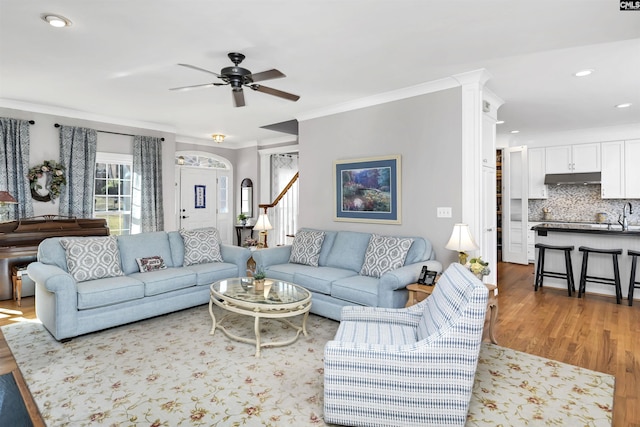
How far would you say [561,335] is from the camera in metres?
3.58

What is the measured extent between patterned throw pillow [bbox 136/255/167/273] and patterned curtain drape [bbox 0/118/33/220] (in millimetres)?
2210

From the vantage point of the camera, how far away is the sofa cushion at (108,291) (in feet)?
11.1

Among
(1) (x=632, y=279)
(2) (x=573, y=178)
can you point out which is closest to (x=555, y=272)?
(1) (x=632, y=279)

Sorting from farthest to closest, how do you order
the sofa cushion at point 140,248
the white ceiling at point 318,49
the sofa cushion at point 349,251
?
the sofa cushion at point 349,251
the sofa cushion at point 140,248
the white ceiling at point 318,49

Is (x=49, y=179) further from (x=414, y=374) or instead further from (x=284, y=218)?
Result: (x=414, y=374)

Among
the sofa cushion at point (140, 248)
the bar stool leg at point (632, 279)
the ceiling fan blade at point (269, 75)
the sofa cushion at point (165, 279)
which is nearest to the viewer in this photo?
the ceiling fan blade at point (269, 75)

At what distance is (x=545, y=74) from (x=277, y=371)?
13.1 ft

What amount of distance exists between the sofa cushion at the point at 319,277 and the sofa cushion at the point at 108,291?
5.58 feet

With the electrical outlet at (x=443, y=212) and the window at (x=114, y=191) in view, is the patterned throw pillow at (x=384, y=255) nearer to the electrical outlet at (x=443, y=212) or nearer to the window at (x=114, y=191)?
the electrical outlet at (x=443, y=212)

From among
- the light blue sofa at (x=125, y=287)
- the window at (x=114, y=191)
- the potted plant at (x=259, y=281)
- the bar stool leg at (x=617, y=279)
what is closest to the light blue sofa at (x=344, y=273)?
the light blue sofa at (x=125, y=287)

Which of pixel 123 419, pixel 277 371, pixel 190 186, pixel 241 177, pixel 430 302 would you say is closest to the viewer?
pixel 123 419

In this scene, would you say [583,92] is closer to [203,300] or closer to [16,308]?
[203,300]

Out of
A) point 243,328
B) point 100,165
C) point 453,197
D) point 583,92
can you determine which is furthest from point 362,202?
point 100,165

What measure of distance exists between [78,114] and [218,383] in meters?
5.03
